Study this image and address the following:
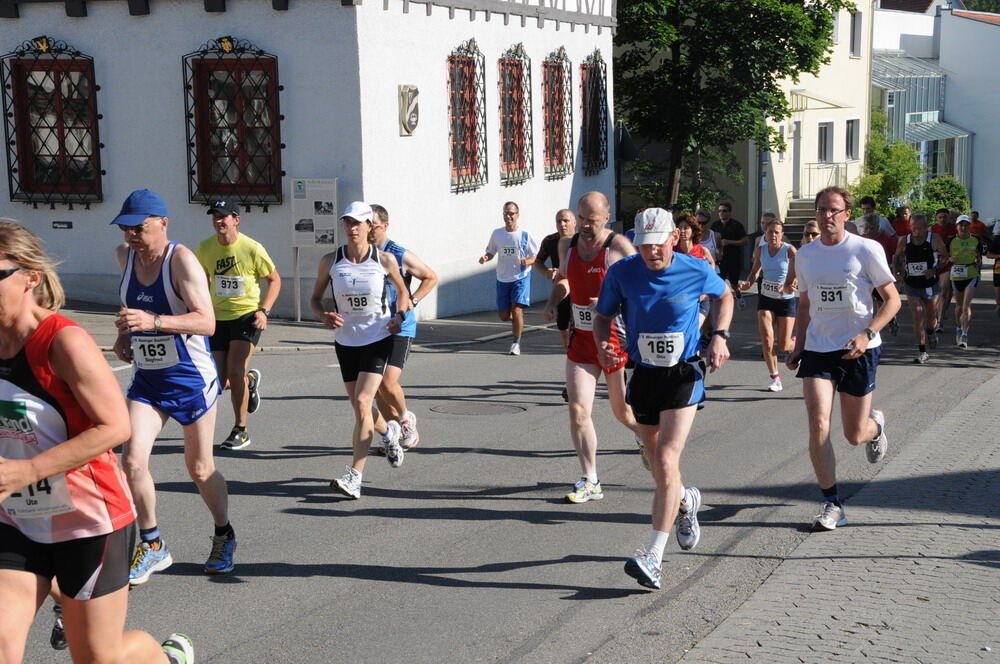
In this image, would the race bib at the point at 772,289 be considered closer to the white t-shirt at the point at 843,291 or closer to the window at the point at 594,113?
the white t-shirt at the point at 843,291

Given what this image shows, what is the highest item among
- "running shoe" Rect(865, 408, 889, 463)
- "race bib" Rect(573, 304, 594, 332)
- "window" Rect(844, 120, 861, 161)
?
"window" Rect(844, 120, 861, 161)

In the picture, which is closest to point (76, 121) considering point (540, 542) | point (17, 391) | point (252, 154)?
point (252, 154)

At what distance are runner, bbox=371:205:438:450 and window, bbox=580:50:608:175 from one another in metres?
17.9

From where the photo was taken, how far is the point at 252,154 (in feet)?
62.8

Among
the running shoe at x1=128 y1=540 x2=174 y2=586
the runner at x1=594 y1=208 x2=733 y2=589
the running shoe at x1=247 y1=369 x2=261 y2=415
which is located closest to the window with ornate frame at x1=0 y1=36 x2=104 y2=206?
the running shoe at x1=247 y1=369 x2=261 y2=415

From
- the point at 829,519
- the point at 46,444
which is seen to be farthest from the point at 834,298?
the point at 46,444

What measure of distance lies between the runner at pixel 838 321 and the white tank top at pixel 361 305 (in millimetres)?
2658

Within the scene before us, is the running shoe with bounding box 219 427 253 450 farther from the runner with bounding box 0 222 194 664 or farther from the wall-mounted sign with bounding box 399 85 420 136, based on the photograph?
the wall-mounted sign with bounding box 399 85 420 136

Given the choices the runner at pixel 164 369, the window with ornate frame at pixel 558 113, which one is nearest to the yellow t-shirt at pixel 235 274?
the runner at pixel 164 369

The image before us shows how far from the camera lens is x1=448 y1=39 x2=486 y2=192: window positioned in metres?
21.8

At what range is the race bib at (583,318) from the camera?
8.68 m

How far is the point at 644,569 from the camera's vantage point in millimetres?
6645

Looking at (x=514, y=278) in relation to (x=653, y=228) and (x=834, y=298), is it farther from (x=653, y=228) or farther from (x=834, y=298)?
(x=653, y=228)

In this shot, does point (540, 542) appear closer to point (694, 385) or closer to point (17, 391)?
point (694, 385)
